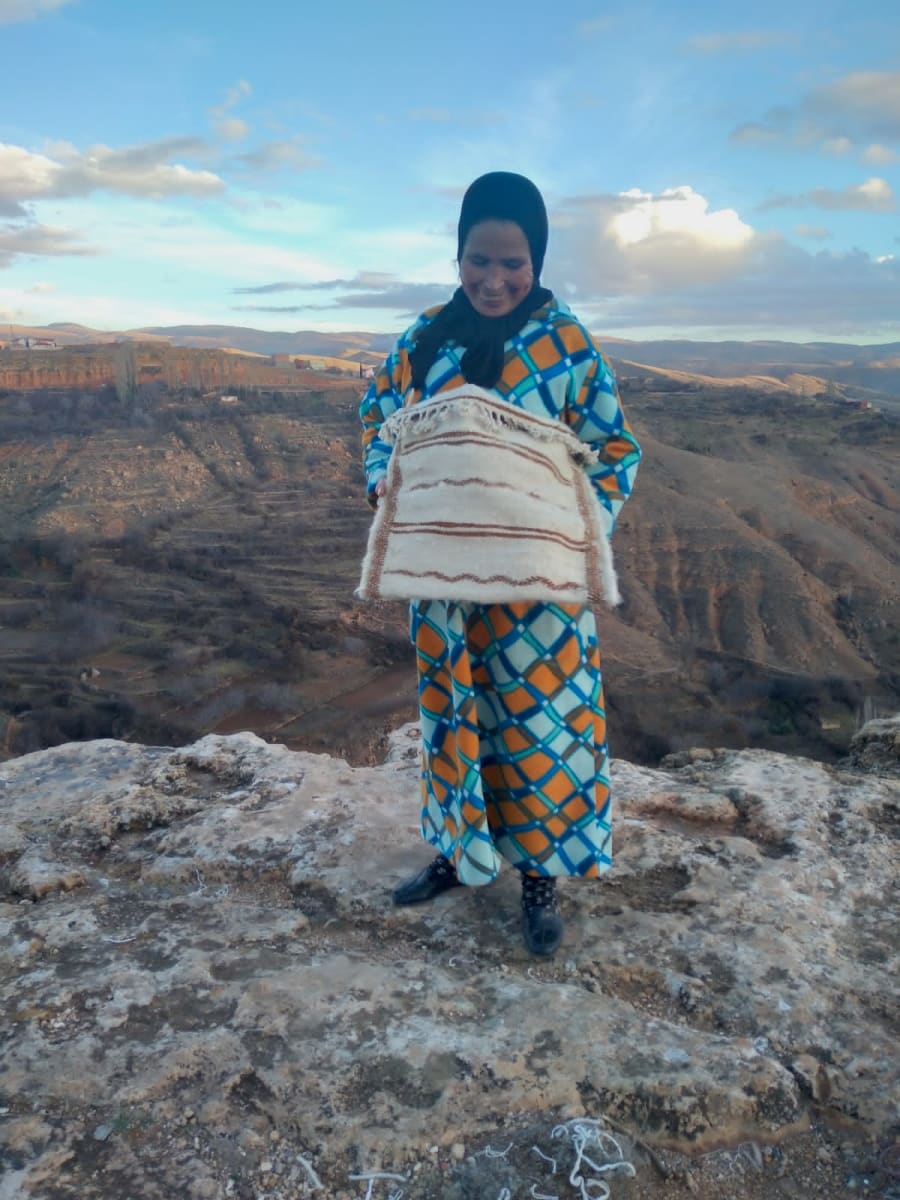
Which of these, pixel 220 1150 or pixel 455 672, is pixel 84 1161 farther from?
pixel 455 672

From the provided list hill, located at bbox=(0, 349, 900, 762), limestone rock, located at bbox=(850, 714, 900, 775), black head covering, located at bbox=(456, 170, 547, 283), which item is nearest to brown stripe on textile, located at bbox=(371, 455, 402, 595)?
black head covering, located at bbox=(456, 170, 547, 283)

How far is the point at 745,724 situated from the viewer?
16.4 meters

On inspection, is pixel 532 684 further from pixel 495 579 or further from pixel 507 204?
pixel 507 204

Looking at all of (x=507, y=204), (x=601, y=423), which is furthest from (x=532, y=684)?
(x=507, y=204)

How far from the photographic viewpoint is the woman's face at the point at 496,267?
6.55ft

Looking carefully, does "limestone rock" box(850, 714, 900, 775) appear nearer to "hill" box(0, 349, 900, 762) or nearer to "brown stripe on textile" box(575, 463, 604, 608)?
"brown stripe on textile" box(575, 463, 604, 608)

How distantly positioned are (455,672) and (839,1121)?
1183 mm

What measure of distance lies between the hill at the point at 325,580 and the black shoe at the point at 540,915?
8928 millimetres

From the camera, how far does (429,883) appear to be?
235cm

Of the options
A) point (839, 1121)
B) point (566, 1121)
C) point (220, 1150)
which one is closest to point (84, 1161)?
point (220, 1150)

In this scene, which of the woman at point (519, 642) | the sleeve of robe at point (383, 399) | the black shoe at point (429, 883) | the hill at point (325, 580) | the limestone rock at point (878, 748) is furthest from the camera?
the hill at point (325, 580)

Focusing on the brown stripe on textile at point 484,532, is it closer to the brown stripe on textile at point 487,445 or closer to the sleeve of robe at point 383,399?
the brown stripe on textile at point 487,445

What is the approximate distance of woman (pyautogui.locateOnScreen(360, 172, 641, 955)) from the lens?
2.02 metres

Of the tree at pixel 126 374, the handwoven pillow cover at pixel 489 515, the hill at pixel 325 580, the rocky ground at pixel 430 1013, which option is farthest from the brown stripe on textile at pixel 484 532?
the tree at pixel 126 374
